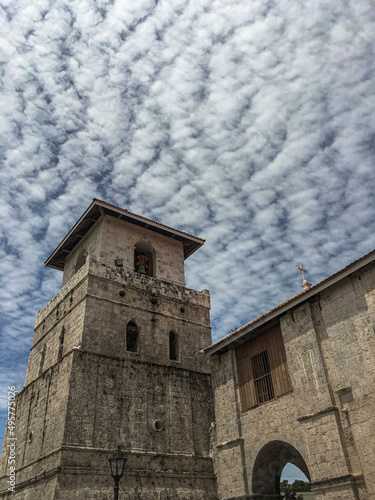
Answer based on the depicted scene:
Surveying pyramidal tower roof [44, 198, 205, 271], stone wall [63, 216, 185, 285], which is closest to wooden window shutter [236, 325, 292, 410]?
stone wall [63, 216, 185, 285]

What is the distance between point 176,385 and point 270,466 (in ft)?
18.5

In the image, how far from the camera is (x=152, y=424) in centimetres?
1758

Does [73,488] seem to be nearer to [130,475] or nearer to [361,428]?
[130,475]

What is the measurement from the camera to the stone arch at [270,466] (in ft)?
46.1

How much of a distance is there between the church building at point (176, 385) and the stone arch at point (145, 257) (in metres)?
0.09

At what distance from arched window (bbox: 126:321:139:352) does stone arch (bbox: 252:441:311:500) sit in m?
7.32

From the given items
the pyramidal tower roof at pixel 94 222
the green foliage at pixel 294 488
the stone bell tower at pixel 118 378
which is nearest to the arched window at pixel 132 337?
the stone bell tower at pixel 118 378

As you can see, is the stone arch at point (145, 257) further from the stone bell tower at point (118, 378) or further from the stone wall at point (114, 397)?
the stone wall at point (114, 397)

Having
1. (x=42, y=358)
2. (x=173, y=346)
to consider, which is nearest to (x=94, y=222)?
(x=42, y=358)

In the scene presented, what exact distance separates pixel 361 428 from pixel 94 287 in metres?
12.1

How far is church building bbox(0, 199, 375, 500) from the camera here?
469 inches

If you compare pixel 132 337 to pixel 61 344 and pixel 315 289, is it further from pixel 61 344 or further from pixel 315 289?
pixel 315 289

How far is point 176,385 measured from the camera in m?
19.0

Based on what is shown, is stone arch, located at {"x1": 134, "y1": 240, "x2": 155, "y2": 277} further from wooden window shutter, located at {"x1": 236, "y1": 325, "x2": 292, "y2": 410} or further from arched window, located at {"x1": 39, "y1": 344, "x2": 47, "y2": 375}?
wooden window shutter, located at {"x1": 236, "y1": 325, "x2": 292, "y2": 410}
